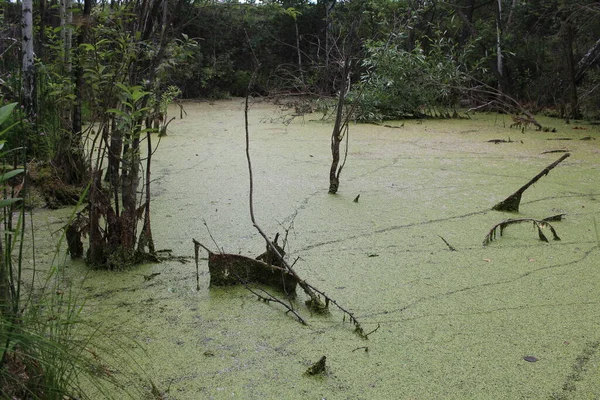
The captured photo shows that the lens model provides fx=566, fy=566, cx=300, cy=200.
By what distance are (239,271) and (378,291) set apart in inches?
16.5

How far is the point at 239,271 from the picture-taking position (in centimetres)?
171

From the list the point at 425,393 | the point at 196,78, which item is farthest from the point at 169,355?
the point at 196,78

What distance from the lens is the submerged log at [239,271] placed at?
1.67 metres

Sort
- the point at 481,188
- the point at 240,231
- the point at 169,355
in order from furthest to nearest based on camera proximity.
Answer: the point at 481,188 → the point at 240,231 → the point at 169,355

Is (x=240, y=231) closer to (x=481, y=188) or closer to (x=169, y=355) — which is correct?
(x=169, y=355)

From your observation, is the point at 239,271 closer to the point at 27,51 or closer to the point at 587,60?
the point at 27,51

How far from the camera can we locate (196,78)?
26.4 feet

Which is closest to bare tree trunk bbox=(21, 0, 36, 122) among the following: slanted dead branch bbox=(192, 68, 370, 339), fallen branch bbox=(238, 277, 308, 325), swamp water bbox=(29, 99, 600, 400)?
swamp water bbox=(29, 99, 600, 400)

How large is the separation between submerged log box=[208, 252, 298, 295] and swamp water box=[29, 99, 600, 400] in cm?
4

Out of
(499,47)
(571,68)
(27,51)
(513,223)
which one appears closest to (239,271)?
(513,223)

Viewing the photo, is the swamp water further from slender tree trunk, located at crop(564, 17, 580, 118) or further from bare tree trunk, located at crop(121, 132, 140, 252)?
slender tree trunk, located at crop(564, 17, 580, 118)

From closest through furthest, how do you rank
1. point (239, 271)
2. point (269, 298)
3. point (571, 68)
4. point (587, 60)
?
point (269, 298) → point (239, 271) → point (571, 68) → point (587, 60)

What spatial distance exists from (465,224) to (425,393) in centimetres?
128

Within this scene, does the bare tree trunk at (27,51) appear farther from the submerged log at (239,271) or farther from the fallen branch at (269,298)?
the fallen branch at (269,298)
